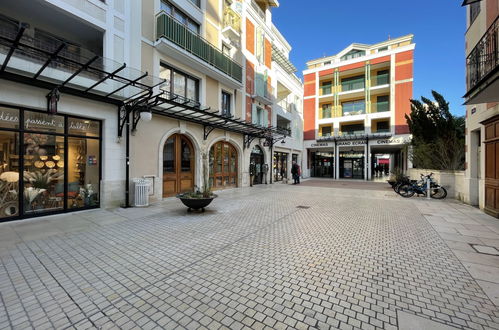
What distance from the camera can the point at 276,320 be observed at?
2191 millimetres

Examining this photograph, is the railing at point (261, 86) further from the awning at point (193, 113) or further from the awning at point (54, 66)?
the awning at point (54, 66)

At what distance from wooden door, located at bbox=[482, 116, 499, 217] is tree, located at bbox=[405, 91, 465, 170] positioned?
4751 mm

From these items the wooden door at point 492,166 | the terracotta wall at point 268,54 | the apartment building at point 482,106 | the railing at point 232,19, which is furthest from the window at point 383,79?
the wooden door at point 492,166

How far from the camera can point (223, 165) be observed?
1306 cm

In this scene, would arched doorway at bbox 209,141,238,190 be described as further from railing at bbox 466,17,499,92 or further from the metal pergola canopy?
railing at bbox 466,17,499,92

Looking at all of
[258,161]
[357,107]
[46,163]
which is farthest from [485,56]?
[357,107]

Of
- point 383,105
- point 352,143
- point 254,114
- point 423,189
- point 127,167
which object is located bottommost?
point 423,189

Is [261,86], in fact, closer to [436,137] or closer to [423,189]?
[436,137]

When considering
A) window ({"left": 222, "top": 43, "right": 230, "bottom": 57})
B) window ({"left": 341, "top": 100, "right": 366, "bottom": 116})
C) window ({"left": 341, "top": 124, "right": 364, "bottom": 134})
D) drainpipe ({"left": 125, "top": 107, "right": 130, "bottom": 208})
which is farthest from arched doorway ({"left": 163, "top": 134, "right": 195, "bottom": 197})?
window ({"left": 341, "top": 100, "right": 366, "bottom": 116})

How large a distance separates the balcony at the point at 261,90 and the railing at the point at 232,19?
3.25 meters

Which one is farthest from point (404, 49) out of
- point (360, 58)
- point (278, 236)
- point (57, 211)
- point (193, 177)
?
point (57, 211)

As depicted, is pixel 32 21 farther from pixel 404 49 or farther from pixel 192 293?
pixel 404 49

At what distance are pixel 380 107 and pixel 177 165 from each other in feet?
72.2

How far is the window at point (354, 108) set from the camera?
23.3m
